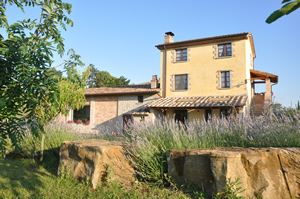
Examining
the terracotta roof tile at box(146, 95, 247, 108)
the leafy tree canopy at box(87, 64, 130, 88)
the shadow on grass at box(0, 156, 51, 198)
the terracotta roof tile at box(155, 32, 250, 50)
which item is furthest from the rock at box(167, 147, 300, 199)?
the leafy tree canopy at box(87, 64, 130, 88)

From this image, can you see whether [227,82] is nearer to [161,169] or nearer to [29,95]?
[161,169]

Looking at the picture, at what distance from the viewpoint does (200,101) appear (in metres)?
15.8

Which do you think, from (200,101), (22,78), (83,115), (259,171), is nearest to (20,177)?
(22,78)

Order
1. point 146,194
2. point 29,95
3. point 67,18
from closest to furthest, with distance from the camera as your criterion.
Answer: point 29,95, point 67,18, point 146,194

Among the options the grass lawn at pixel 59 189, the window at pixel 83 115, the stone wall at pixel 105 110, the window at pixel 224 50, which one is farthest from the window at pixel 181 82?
the grass lawn at pixel 59 189

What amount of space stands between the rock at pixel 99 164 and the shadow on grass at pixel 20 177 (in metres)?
0.81

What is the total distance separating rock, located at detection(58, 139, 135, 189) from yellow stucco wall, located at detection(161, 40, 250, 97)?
1293 centimetres

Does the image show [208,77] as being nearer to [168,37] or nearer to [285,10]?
[168,37]

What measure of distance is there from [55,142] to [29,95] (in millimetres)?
5893

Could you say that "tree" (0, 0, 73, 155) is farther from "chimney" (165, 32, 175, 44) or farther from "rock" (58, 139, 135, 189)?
"chimney" (165, 32, 175, 44)

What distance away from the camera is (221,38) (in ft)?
54.7

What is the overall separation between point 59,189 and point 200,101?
1255cm

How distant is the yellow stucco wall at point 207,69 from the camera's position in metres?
16.2

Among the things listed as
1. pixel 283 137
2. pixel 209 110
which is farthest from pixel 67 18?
pixel 209 110
